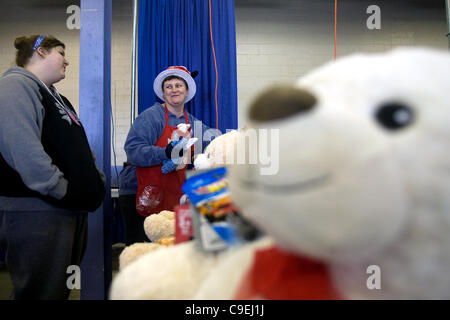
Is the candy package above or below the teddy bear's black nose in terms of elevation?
below

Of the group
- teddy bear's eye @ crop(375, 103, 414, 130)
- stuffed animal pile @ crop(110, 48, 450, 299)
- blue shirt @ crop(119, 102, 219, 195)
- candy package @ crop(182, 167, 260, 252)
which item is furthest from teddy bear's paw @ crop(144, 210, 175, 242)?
blue shirt @ crop(119, 102, 219, 195)

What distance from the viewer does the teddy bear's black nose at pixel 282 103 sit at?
350 mm

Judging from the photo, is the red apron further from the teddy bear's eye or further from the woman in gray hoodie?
the teddy bear's eye

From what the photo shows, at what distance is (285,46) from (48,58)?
2983 mm

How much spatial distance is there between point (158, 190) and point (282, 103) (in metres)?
1.56

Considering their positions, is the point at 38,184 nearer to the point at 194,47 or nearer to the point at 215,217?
the point at 215,217

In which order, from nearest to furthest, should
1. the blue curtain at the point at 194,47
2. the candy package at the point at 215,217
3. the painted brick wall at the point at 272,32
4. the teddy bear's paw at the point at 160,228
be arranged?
the candy package at the point at 215,217, the teddy bear's paw at the point at 160,228, the blue curtain at the point at 194,47, the painted brick wall at the point at 272,32

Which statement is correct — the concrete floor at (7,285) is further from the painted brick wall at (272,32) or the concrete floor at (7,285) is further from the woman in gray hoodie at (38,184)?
the painted brick wall at (272,32)

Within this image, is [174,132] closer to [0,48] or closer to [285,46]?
[285,46]

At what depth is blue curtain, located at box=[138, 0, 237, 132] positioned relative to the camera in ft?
7.81

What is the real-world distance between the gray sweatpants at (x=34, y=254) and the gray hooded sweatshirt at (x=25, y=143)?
4cm

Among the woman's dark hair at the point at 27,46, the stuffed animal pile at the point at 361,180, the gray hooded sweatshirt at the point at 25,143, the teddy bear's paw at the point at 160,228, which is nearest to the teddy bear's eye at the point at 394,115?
the stuffed animal pile at the point at 361,180

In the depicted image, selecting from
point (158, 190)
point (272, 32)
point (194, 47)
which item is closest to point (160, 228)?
point (158, 190)

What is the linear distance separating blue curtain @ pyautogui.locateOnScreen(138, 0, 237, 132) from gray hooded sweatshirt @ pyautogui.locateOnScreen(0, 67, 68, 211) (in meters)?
1.11
